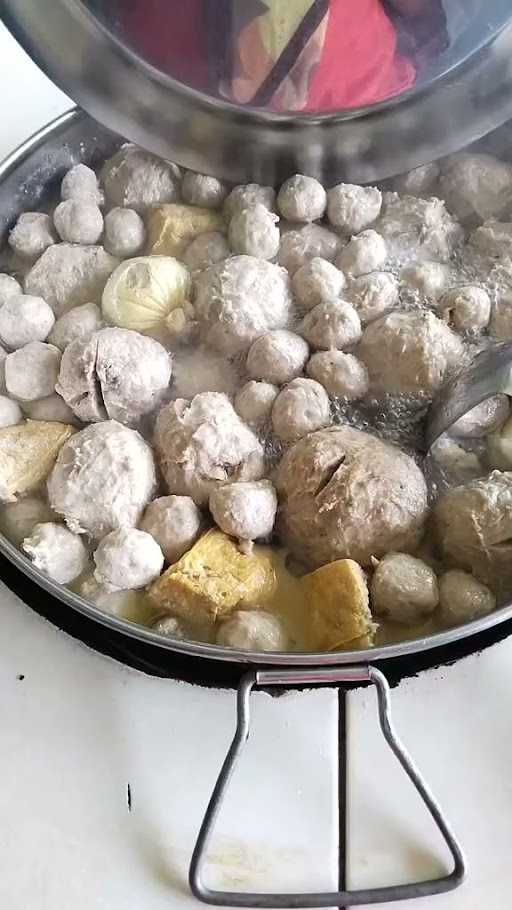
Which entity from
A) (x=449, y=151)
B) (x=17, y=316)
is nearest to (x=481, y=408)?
(x=449, y=151)

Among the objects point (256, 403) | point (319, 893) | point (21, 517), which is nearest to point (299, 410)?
point (256, 403)

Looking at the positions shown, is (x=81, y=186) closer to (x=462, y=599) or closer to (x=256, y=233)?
(x=256, y=233)

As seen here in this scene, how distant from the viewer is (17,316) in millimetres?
787

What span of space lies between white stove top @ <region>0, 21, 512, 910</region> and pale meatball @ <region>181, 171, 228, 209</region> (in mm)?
442

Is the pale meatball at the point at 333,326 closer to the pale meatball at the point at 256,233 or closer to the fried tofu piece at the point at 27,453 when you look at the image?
the pale meatball at the point at 256,233

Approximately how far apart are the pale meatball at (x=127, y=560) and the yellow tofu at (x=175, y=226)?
0.31 meters

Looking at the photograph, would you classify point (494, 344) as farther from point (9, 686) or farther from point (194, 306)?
point (9, 686)

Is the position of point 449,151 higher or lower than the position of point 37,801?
higher

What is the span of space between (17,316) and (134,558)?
0.27 metres

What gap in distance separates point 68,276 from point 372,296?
29 centimetres

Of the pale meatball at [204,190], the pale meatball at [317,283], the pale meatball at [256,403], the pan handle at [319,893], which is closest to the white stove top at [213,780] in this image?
the pan handle at [319,893]

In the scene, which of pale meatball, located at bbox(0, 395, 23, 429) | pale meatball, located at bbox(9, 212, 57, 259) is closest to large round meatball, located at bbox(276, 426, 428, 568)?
pale meatball, located at bbox(0, 395, 23, 429)

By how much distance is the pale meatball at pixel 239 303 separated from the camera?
78 cm

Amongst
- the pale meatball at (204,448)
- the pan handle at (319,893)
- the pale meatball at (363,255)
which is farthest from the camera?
the pale meatball at (363,255)
